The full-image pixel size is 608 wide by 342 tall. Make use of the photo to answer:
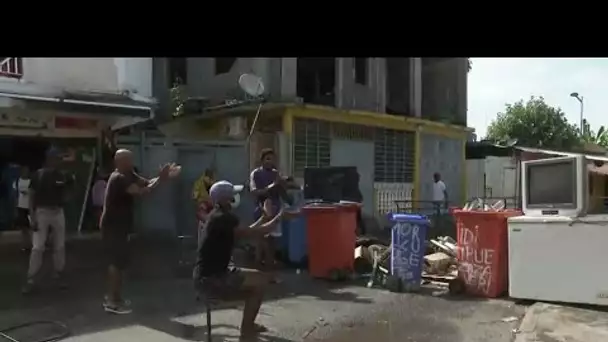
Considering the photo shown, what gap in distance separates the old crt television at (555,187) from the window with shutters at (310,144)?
7548mm

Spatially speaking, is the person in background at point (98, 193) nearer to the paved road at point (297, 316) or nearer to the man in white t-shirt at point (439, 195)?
the paved road at point (297, 316)

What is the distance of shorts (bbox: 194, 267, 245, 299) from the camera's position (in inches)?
204

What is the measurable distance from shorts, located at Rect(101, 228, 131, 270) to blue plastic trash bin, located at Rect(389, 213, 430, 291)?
3031mm

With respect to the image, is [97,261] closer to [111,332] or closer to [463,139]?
[111,332]

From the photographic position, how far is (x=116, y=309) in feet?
21.1

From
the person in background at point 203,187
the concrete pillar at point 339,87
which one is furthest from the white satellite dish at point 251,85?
the person in background at point 203,187

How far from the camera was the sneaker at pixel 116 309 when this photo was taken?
6406mm

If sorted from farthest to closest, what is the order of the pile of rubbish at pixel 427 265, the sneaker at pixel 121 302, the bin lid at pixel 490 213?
the pile of rubbish at pixel 427 265, the bin lid at pixel 490 213, the sneaker at pixel 121 302

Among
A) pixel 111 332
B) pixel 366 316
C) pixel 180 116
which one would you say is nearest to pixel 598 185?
pixel 366 316

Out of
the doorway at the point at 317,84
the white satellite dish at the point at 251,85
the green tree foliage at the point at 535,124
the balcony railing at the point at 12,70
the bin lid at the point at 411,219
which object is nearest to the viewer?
the bin lid at the point at 411,219

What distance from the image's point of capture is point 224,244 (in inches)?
207

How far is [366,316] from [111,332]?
243 centimetres

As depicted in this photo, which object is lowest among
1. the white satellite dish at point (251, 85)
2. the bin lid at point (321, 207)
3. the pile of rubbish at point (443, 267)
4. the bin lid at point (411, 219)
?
the pile of rubbish at point (443, 267)

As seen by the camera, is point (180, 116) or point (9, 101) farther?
point (180, 116)
